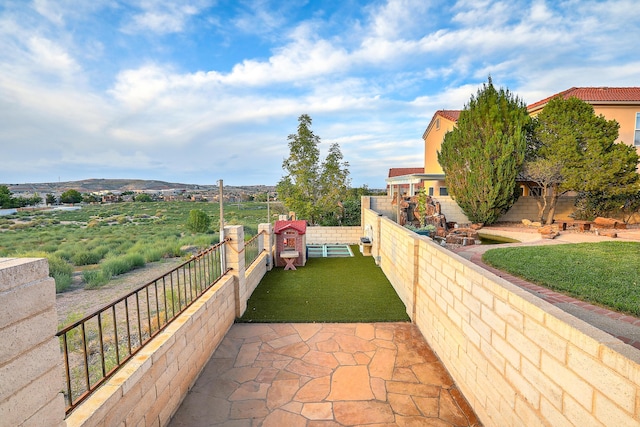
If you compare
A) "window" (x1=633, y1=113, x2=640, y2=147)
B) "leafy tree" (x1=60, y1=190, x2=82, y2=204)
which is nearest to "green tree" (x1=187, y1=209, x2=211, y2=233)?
"window" (x1=633, y1=113, x2=640, y2=147)

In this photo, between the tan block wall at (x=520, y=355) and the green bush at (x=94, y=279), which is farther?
the green bush at (x=94, y=279)

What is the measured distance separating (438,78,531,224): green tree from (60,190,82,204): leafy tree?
148 ft

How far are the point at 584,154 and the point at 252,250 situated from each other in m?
14.9

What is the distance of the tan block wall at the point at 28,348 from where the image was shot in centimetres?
132

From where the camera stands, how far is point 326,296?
654cm

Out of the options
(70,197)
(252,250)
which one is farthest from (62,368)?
(70,197)

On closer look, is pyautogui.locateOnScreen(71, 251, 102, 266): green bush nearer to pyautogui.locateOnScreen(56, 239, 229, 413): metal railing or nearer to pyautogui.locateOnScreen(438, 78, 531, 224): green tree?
pyautogui.locateOnScreen(56, 239, 229, 413): metal railing

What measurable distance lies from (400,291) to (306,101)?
11819 millimetres

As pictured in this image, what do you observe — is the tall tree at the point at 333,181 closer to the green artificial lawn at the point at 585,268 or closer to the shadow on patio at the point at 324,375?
the green artificial lawn at the point at 585,268

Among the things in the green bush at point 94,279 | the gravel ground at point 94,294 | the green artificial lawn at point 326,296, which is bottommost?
the gravel ground at point 94,294

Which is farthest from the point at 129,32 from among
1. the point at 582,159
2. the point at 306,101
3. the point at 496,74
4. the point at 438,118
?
the point at 438,118

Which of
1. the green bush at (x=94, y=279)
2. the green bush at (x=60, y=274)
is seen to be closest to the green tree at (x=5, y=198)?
the green bush at (x=60, y=274)

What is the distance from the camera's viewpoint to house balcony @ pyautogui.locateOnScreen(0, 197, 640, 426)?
1476 millimetres

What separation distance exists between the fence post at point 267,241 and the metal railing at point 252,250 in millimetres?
103
